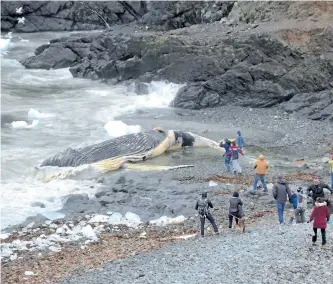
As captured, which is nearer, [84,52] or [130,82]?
[130,82]

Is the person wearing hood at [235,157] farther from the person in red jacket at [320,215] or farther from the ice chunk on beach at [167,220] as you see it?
the person in red jacket at [320,215]

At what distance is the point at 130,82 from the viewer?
40.8 m

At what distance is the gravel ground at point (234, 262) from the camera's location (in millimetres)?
13352

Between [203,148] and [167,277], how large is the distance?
14.7 meters

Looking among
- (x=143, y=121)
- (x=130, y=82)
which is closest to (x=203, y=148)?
(x=143, y=121)

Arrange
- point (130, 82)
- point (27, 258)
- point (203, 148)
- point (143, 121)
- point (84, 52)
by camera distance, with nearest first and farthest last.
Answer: point (27, 258)
point (203, 148)
point (143, 121)
point (130, 82)
point (84, 52)

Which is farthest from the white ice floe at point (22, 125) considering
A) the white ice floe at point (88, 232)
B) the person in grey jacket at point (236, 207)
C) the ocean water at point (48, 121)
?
the person in grey jacket at point (236, 207)

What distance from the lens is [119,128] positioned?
101 feet

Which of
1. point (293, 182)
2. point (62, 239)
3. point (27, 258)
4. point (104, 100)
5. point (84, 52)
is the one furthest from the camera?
point (84, 52)

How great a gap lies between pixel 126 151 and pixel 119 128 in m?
4.33

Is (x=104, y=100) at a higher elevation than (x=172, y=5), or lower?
lower

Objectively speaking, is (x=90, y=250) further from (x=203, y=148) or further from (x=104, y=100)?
(x=104, y=100)

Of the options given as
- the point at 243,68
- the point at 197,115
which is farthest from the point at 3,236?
the point at 243,68

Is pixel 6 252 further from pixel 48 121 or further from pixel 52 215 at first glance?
pixel 48 121
